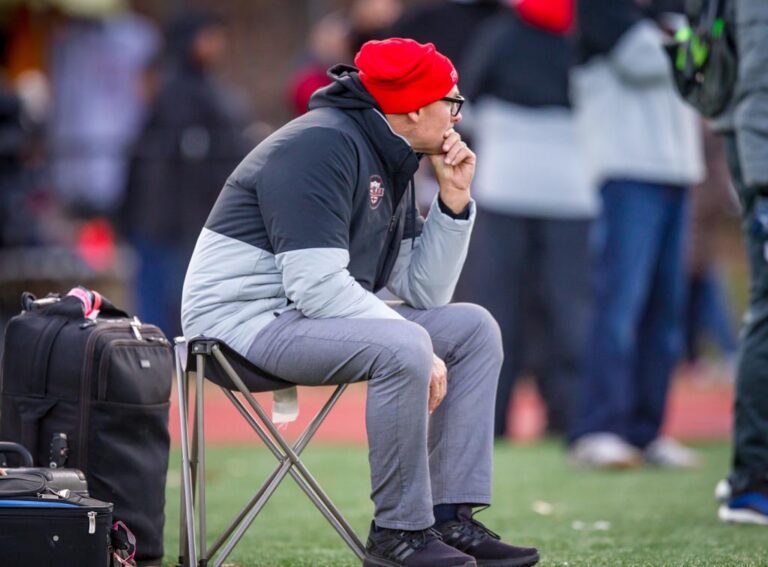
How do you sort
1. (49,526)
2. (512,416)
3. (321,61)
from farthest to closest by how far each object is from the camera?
1. (321,61)
2. (512,416)
3. (49,526)

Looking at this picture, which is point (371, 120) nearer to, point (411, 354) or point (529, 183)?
point (411, 354)

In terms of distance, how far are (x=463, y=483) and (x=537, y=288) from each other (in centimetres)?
525

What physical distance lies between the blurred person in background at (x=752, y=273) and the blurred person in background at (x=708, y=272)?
644 cm

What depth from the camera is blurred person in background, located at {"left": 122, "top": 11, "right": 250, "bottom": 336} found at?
40.4 ft

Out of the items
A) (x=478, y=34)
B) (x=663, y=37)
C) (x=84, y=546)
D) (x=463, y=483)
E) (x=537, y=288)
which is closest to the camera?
(x=84, y=546)

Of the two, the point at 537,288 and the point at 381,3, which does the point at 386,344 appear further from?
the point at 381,3

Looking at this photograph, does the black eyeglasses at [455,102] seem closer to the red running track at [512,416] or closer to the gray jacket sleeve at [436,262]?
the gray jacket sleeve at [436,262]

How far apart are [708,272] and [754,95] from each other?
23.3 ft

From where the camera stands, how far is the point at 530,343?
10.4 m

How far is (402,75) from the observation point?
4.64 m

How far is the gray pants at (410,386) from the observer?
4391 mm

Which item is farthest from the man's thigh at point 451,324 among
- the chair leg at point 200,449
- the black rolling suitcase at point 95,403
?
the black rolling suitcase at point 95,403

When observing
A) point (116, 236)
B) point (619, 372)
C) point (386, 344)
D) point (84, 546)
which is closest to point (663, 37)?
point (619, 372)

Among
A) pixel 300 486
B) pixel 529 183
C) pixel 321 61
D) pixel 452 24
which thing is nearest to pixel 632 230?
pixel 529 183
